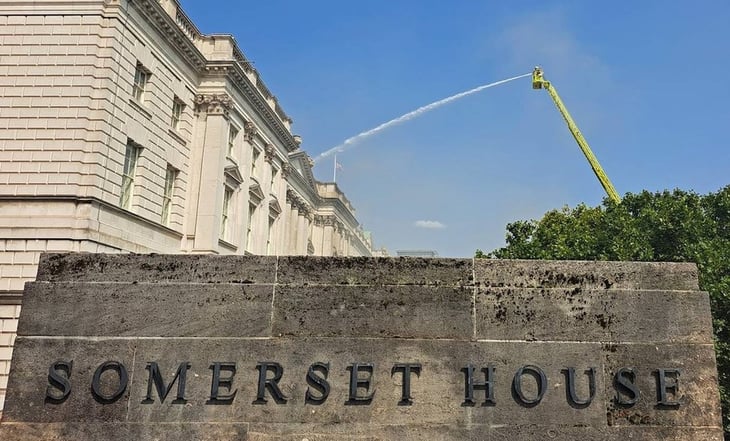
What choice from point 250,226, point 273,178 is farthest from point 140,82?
point 273,178

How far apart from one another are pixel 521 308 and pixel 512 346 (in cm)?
39

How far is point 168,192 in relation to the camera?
29.7 metres

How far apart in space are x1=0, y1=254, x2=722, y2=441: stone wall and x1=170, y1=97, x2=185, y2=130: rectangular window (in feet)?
85.0

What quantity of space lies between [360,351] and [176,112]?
27871mm

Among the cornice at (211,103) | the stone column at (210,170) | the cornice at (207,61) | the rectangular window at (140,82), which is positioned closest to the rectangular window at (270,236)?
the cornice at (207,61)

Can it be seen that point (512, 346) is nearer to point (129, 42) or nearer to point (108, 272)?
point (108, 272)

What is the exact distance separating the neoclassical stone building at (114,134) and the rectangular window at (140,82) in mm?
78

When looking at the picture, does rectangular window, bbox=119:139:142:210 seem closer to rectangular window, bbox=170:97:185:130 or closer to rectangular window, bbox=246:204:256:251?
rectangular window, bbox=170:97:185:130

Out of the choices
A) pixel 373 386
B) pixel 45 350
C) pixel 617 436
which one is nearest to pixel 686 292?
pixel 617 436

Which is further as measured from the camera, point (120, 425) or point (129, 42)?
point (129, 42)

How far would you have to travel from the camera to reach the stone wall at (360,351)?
5613 mm

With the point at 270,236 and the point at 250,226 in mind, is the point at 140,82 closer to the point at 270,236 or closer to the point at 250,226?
the point at 250,226

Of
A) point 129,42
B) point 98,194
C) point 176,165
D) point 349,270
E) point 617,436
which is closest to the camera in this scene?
point 617,436

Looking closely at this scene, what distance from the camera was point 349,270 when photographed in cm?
598
